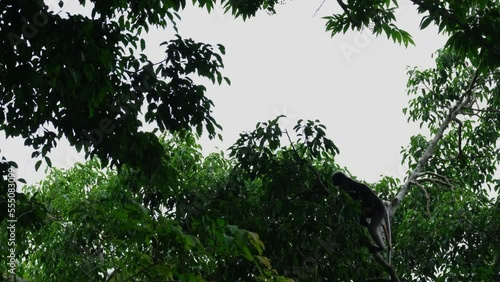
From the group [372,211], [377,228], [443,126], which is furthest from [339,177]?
[443,126]

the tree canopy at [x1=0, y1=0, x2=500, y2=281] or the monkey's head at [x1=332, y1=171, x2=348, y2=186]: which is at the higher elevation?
the monkey's head at [x1=332, y1=171, x2=348, y2=186]

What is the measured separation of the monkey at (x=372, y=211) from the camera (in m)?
7.22

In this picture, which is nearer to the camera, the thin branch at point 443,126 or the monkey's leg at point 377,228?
the monkey's leg at point 377,228

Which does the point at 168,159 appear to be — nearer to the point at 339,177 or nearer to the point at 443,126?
the point at 339,177

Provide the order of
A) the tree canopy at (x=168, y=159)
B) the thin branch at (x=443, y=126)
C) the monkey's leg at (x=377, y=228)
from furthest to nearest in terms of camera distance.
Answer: the thin branch at (x=443, y=126) < the monkey's leg at (x=377, y=228) < the tree canopy at (x=168, y=159)

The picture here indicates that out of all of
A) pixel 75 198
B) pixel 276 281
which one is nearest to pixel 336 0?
pixel 276 281

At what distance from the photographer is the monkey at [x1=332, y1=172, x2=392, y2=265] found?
7.22 metres

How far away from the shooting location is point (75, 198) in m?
10.6

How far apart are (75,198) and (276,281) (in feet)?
23.1

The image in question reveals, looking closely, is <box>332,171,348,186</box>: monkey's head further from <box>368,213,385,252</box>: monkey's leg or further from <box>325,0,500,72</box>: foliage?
<box>325,0,500,72</box>: foliage

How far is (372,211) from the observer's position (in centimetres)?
757

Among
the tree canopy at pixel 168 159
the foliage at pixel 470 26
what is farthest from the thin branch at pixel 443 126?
the foliage at pixel 470 26

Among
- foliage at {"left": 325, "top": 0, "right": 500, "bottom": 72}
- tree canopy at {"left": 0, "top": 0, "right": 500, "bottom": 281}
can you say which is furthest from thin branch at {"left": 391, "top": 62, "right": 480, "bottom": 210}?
foliage at {"left": 325, "top": 0, "right": 500, "bottom": 72}

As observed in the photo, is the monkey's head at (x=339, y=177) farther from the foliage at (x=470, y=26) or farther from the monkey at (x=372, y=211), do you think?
the foliage at (x=470, y=26)
